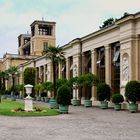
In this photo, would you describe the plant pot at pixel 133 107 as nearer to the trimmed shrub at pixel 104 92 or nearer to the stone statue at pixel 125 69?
the stone statue at pixel 125 69

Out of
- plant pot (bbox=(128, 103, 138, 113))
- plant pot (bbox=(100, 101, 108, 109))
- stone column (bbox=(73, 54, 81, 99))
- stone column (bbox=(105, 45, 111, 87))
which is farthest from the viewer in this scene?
stone column (bbox=(73, 54, 81, 99))

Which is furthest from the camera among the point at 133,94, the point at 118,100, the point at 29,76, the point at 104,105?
the point at 29,76

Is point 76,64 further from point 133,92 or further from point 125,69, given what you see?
point 133,92

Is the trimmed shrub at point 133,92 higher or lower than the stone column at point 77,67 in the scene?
lower

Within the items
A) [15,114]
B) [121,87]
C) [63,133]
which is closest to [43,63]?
[121,87]

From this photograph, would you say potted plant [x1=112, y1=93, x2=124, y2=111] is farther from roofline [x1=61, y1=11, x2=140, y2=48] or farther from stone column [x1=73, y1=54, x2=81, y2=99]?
stone column [x1=73, y1=54, x2=81, y2=99]

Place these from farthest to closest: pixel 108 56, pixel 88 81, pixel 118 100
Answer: pixel 108 56 < pixel 88 81 < pixel 118 100

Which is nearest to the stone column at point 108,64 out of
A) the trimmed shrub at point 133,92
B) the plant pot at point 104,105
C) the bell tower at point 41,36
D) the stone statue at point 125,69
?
the plant pot at point 104,105

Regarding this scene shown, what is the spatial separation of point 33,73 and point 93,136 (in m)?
64.4

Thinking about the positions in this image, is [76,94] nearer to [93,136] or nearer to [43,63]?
[43,63]

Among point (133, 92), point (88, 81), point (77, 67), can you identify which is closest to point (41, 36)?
point (77, 67)

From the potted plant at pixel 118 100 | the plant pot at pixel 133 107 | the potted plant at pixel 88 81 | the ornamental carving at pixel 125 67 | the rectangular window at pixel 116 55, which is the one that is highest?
the rectangular window at pixel 116 55

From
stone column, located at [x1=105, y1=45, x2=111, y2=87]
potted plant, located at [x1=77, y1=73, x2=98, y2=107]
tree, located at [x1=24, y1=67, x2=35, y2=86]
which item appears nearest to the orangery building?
stone column, located at [x1=105, y1=45, x2=111, y2=87]

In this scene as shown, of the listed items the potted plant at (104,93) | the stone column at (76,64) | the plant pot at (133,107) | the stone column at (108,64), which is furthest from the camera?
the stone column at (76,64)
